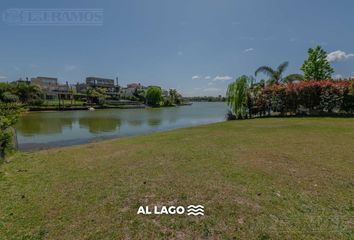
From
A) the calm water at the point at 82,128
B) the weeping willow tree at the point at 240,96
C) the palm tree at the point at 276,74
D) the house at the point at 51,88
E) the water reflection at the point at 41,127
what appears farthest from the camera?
the house at the point at 51,88

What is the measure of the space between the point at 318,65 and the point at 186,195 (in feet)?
87.1

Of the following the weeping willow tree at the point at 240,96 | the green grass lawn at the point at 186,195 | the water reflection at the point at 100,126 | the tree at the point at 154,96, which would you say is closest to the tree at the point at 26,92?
the tree at the point at 154,96

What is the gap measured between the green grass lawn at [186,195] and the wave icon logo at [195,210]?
83 mm

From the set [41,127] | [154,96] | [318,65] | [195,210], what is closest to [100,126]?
[41,127]

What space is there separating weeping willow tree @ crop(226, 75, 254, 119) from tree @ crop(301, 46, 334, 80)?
1017 cm

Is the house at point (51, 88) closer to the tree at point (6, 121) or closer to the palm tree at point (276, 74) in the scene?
the palm tree at point (276, 74)

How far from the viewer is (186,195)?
328cm

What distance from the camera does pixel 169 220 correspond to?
8.81 feet

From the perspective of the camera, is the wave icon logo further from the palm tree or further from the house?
the house

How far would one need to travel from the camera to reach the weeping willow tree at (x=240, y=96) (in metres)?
18.3

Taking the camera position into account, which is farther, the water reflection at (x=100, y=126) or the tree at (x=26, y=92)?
the tree at (x=26, y=92)

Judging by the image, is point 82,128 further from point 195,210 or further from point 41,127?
point 195,210

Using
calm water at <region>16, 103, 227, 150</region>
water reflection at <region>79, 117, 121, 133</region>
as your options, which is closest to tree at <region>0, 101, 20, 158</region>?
calm water at <region>16, 103, 227, 150</region>

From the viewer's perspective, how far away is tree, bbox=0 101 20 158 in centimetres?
542
